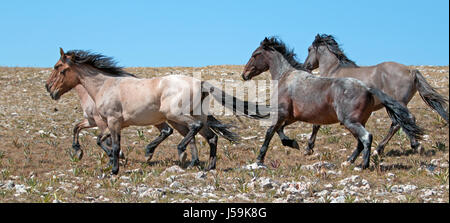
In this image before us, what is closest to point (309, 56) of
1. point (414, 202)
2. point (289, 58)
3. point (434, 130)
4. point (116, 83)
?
point (289, 58)

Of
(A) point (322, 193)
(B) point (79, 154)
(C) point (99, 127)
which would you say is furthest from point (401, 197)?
(B) point (79, 154)

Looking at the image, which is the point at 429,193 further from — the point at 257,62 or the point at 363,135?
the point at 257,62

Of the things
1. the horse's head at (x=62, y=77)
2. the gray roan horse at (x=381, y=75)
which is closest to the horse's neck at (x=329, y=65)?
the gray roan horse at (x=381, y=75)

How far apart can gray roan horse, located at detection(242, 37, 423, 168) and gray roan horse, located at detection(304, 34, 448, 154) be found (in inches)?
42.2

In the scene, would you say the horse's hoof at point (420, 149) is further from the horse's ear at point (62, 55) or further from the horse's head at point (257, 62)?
the horse's ear at point (62, 55)

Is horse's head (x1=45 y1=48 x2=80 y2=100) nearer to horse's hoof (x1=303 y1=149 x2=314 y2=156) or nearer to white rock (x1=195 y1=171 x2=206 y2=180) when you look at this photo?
white rock (x1=195 y1=171 x2=206 y2=180)

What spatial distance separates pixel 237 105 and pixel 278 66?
160cm

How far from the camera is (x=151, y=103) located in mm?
8703

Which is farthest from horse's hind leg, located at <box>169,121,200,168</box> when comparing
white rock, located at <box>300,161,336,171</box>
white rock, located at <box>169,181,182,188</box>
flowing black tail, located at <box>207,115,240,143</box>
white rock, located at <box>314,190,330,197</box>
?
white rock, located at <box>314,190,330,197</box>

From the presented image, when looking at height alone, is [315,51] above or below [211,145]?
above

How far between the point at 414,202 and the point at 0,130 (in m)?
10.7

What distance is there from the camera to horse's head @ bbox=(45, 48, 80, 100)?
972 cm
